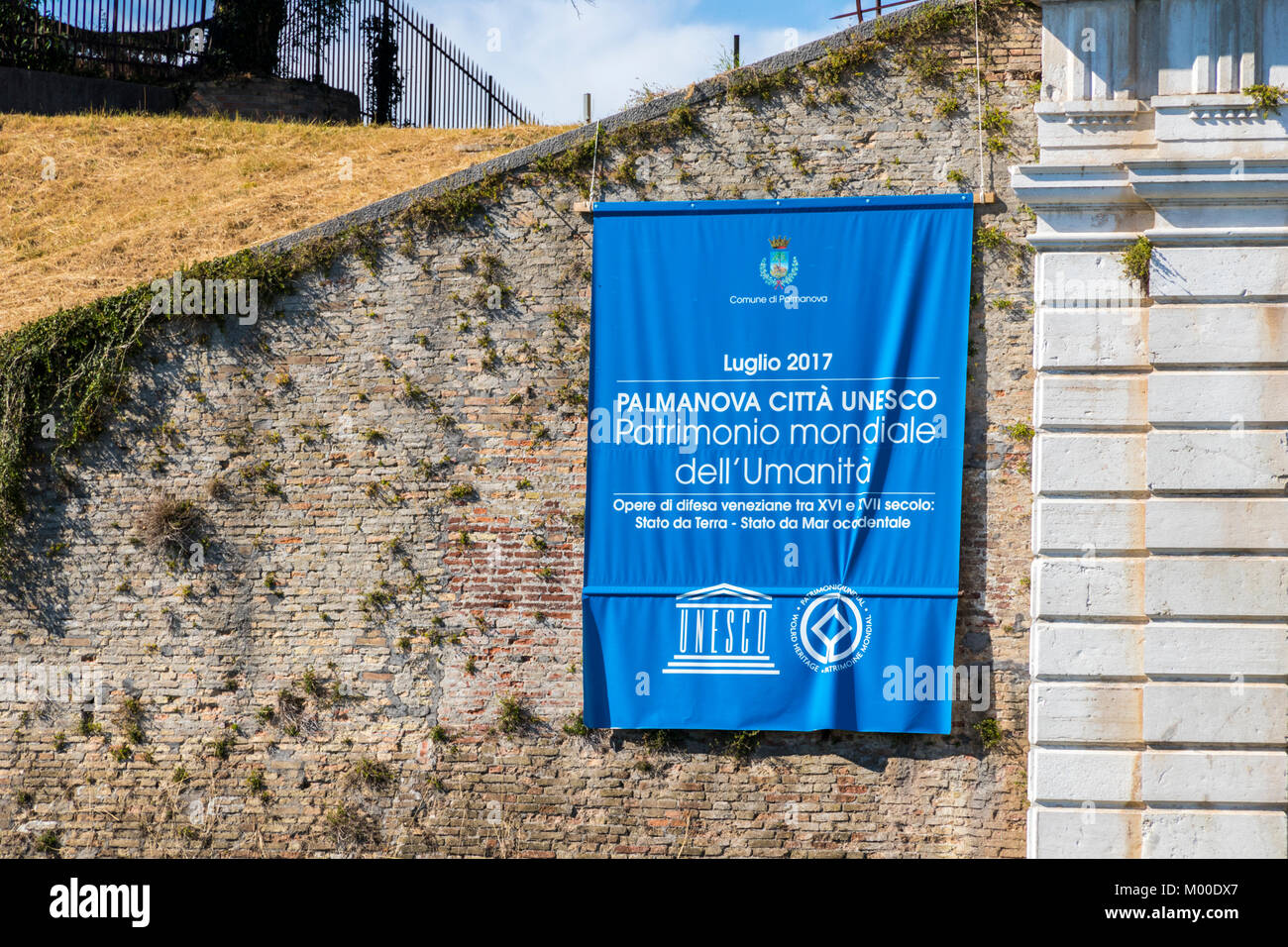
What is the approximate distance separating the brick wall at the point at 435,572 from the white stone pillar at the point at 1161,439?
0.95 m

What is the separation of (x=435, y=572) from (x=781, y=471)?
3.01 meters

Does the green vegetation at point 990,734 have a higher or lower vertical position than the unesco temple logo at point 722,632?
lower

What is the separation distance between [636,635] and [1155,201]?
499 centimetres

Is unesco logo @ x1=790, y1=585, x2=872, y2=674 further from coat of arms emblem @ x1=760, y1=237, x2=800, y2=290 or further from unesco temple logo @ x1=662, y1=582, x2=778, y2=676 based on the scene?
coat of arms emblem @ x1=760, y1=237, x2=800, y2=290

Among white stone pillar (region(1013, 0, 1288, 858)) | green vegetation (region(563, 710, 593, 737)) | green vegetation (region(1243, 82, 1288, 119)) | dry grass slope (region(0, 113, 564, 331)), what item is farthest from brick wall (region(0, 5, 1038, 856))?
dry grass slope (region(0, 113, 564, 331))

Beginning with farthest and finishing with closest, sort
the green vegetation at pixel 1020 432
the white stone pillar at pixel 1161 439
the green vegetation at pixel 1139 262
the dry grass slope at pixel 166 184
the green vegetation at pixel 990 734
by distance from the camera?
the dry grass slope at pixel 166 184, the green vegetation at pixel 1020 432, the green vegetation at pixel 990 734, the green vegetation at pixel 1139 262, the white stone pillar at pixel 1161 439

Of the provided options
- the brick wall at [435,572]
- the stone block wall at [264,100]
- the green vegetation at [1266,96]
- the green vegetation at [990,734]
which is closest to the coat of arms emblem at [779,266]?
the brick wall at [435,572]

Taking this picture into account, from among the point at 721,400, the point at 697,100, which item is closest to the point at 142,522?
the point at 721,400

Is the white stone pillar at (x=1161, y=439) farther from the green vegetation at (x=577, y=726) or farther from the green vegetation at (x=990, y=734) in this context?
the green vegetation at (x=577, y=726)

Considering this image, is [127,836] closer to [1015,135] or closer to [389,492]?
[389,492]

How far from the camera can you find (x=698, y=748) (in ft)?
28.7

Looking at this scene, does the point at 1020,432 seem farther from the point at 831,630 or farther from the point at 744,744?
the point at 744,744

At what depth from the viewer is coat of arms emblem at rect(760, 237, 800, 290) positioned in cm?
880

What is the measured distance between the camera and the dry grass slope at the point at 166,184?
1127 cm
